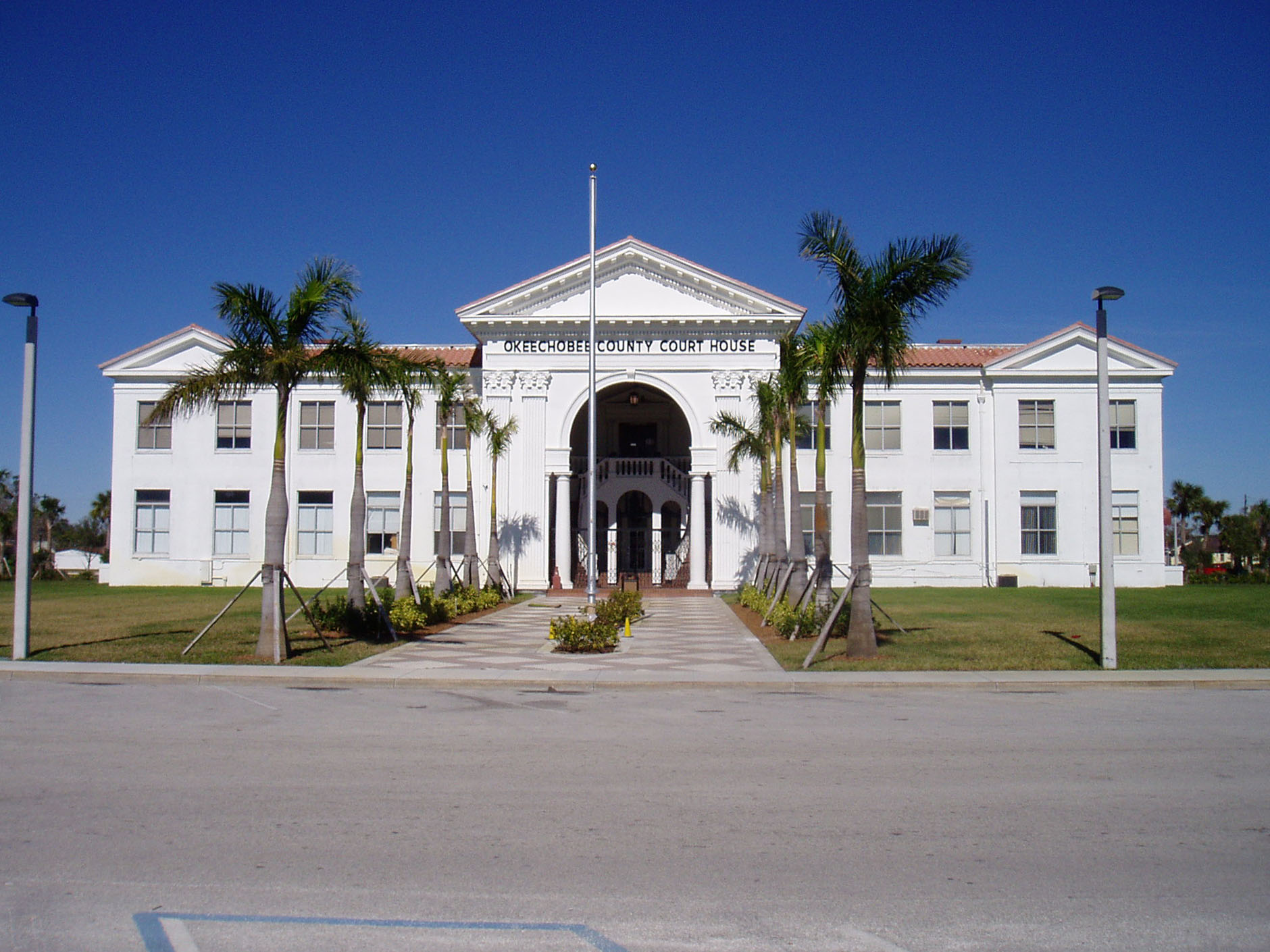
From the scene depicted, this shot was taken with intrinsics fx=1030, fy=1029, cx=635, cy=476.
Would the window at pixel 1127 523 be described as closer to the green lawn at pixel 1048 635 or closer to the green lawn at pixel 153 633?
the green lawn at pixel 1048 635

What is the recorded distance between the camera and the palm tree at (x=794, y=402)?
22.4 meters

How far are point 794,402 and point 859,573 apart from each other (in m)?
8.71

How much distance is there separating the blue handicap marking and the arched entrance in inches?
1309

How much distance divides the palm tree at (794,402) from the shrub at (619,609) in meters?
3.69

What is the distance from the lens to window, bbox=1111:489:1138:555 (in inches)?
1583

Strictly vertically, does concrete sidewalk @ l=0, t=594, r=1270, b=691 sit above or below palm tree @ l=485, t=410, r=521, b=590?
below

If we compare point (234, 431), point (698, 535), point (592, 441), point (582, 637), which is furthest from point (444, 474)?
point (234, 431)

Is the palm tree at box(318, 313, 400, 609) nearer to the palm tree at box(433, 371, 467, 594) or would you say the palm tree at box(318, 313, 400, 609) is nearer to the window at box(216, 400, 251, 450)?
the palm tree at box(433, 371, 467, 594)

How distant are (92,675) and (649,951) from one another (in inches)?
489

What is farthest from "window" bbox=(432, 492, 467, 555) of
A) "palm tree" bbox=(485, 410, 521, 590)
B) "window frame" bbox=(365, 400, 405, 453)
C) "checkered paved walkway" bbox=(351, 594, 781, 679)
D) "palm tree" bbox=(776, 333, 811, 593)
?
"palm tree" bbox=(776, 333, 811, 593)

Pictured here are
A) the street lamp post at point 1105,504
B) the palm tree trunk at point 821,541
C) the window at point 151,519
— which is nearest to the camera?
the street lamp post at point 1105,504

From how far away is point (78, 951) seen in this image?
179 inches

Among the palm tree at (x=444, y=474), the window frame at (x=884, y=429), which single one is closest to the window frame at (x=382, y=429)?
the palm tree at (x=444, y=474)

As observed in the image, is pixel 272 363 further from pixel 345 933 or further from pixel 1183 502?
pixel 1183 502
